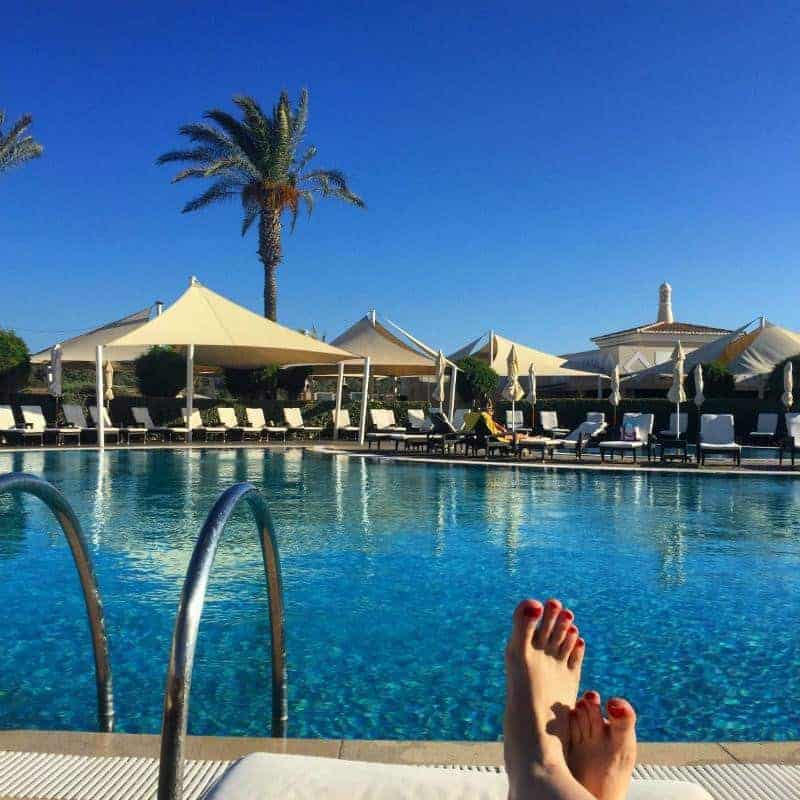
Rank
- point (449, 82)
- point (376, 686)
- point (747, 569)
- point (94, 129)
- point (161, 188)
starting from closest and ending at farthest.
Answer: point (376, 686) < point (747, 569) < point (449, 82) < point (94, 129) < point (161, 188)

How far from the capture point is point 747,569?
6.74m

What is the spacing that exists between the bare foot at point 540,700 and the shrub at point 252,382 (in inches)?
907

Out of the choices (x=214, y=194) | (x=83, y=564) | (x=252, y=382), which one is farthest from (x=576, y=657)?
(x=214, y=194)

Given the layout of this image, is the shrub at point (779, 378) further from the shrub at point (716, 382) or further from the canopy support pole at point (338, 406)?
the canopy support pole at point (338, 406)

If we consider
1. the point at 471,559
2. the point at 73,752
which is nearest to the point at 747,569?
the point at 471,559

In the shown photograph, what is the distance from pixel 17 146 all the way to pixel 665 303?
123ft

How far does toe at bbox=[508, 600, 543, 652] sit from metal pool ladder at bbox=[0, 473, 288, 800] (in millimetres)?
735

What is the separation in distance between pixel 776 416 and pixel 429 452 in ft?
28.6

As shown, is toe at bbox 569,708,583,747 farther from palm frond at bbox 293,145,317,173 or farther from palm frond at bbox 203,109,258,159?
palm frond at bbox 293,145,317,173

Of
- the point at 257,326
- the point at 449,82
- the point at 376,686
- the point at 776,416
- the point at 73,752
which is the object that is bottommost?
the point at 376,686

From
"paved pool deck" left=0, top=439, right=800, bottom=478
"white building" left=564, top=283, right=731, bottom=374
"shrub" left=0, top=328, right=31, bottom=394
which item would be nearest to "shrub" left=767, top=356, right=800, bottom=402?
"white building" left=564, top=283, right=731, bottom=374

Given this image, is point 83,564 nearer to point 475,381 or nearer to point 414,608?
point 414,608

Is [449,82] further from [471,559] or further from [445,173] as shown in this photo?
[471,559]

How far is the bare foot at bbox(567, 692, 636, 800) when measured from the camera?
169 cm
